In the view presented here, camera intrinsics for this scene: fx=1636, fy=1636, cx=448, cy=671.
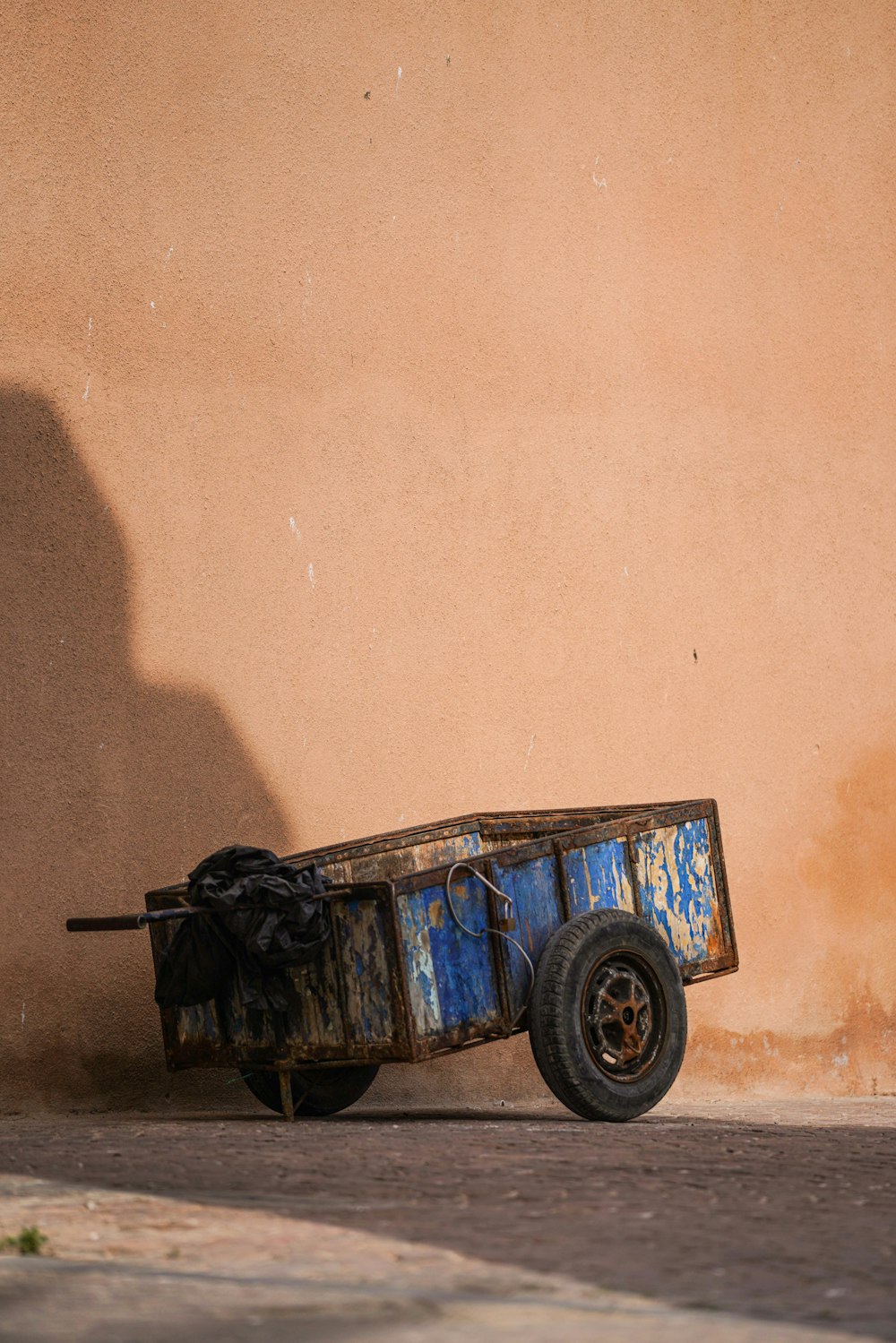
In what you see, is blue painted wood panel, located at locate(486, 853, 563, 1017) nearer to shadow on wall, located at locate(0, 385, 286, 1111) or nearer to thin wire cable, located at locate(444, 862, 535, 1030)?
thin wire cable, located at locate(444, 862, 535, 1030)

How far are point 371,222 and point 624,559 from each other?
2270mm

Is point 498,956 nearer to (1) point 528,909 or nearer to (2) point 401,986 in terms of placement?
(1) point 528,909

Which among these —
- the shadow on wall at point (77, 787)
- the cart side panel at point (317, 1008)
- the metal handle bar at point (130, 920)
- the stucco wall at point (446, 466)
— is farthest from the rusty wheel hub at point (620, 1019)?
the shadow on wall at point (77, 787)

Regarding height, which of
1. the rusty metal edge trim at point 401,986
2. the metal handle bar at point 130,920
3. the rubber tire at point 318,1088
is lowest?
the rubber tire at point 318,1088

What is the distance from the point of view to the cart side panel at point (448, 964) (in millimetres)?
6004

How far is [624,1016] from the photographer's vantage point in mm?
6379

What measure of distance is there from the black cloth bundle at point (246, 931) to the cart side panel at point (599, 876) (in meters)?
1.05

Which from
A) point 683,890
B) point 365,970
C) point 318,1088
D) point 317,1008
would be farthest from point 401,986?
point 683,890

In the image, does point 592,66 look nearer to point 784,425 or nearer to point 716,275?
point 716,275

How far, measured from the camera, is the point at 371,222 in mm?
8477

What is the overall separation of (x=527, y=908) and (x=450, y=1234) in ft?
8.24

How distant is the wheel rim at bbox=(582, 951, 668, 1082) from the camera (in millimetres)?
6312

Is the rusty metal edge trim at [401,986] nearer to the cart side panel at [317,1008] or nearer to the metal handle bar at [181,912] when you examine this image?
the metal handle bar at [181,912]

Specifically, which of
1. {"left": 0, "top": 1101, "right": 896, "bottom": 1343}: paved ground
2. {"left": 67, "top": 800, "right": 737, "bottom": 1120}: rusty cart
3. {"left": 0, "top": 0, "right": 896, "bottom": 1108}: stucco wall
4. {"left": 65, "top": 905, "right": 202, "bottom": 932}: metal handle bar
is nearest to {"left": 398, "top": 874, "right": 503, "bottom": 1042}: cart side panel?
{"left": 67, "top": 800, "right": 737, "bottom": 1120}: rusty cart
